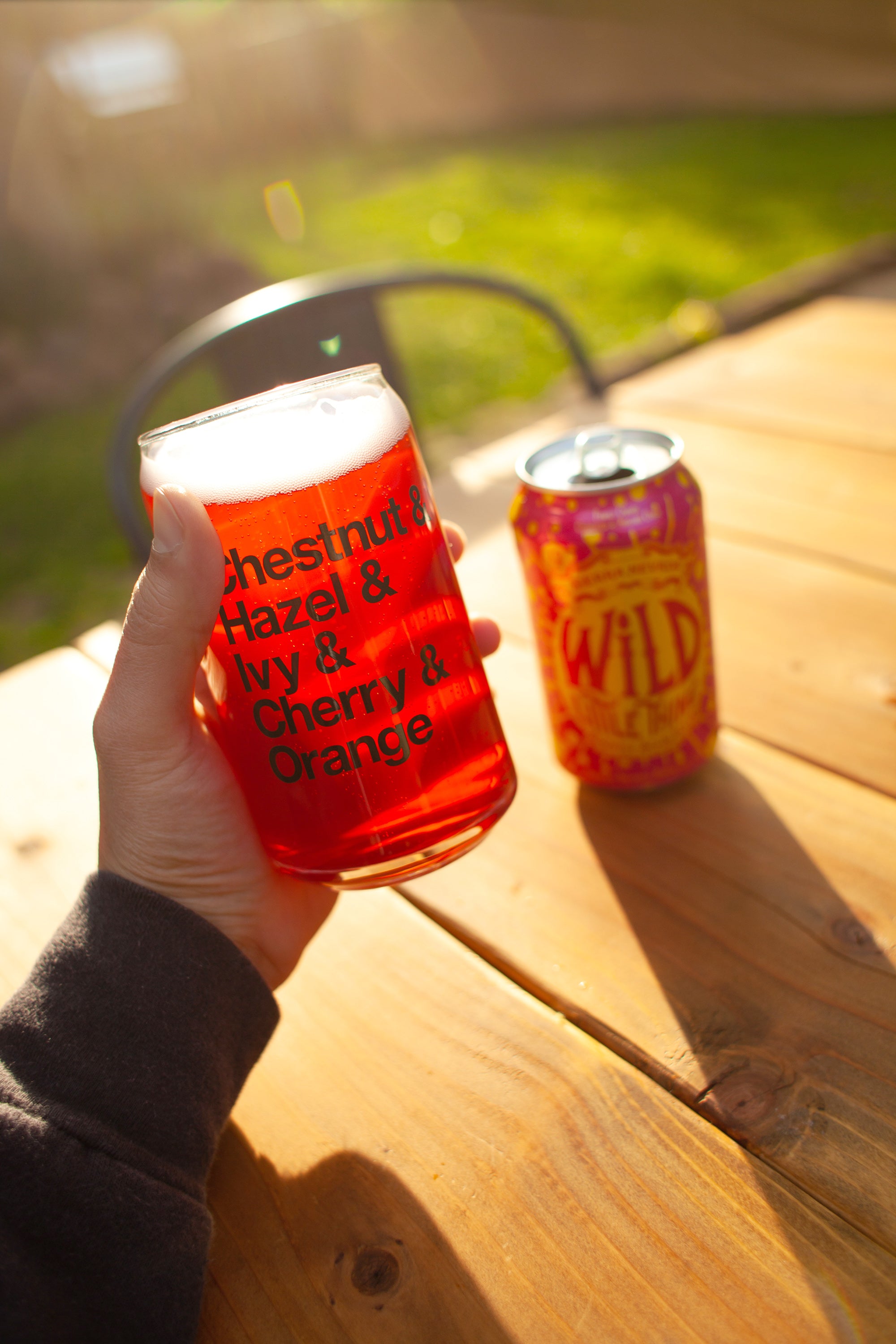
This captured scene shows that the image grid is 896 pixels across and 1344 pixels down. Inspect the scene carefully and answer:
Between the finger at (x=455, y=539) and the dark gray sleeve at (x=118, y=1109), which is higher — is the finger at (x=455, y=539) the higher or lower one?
the higher one

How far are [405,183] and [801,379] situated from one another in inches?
283

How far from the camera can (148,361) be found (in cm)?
490

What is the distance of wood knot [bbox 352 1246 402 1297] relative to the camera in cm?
56

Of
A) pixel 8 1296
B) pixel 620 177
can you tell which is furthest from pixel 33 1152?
pixel 620 177

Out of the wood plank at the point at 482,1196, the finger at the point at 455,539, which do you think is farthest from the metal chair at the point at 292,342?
the wood plank at the point at 482,1196

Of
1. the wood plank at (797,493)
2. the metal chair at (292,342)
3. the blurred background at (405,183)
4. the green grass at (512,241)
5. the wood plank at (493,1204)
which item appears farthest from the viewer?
the blurred background at (405,183)

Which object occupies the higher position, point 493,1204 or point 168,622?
point 168,622

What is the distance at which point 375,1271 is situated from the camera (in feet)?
1.87

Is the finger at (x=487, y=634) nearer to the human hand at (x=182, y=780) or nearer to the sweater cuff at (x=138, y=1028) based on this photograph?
the human hand at (x=182, y=780)

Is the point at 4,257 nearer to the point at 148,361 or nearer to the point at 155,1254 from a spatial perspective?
the point at 148,361

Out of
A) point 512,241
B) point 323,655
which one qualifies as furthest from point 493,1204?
point 512,241

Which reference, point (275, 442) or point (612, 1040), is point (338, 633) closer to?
point (275, 442)

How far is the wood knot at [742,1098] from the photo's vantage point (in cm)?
60

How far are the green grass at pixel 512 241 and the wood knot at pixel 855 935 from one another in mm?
2771
